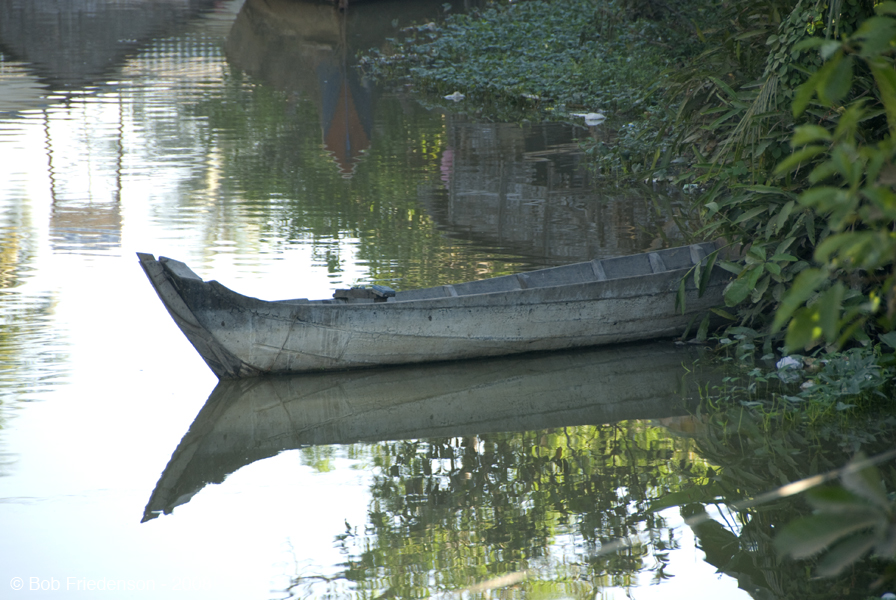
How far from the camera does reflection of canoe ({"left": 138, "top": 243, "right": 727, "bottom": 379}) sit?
5.79 metres

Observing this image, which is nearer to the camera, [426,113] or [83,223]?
[83,223]

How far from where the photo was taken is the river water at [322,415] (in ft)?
13.7

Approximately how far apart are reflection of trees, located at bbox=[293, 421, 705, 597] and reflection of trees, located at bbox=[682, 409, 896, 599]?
21cm

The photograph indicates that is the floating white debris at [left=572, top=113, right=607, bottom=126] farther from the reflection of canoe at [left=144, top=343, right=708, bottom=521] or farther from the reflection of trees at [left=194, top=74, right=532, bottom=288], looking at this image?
the reflection of canoe at [left=144, top=343, right=708, bottom=521]

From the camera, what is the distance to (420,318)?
20.0 feet

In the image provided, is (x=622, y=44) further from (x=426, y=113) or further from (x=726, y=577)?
(x=726, y=577)

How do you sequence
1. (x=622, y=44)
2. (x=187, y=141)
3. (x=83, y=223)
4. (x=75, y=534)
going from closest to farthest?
(x=75, y=534)
(x=83, y=223)
(x=187, y=141)
(x=622, y=44)

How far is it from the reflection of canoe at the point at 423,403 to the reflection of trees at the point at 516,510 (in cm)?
23

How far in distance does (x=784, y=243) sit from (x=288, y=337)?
10.4 feet

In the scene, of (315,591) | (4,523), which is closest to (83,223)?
(4,523)

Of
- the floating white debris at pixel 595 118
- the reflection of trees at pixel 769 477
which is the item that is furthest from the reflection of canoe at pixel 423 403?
the floating white debris at pixel 595 118

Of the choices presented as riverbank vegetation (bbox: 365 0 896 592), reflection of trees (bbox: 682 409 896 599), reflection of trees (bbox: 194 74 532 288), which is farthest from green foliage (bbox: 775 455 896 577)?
reflection of trees (bbox: 194 74 532 288)

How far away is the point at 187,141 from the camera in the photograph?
14055 millimetres

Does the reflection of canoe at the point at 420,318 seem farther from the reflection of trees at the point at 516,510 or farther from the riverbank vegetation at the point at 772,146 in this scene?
the reflection of trees at the point at 516,510
